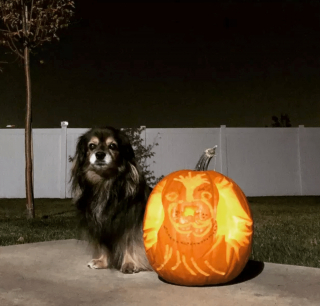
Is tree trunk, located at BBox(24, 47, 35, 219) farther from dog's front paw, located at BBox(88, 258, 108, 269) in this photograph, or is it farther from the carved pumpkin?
the carved pumpkin

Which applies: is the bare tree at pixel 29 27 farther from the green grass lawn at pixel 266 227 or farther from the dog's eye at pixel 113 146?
the dog's eye at pixel 113 146

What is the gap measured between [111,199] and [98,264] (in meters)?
0.52

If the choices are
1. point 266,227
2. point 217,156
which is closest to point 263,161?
point 217,156

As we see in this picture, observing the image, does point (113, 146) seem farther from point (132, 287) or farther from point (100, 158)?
point (132, 287)

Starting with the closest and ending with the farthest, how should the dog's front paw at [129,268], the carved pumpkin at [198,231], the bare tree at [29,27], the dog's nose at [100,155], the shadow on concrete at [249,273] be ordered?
the carved pumpkin at [198,231] < the shadow on concrete at [249,273] < the dog's front paw at [129,268] < the dog's nose at [100,155] < the bare tree at [29,27]

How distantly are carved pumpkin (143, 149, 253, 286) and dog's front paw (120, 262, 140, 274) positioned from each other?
40cm

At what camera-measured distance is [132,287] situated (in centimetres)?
312

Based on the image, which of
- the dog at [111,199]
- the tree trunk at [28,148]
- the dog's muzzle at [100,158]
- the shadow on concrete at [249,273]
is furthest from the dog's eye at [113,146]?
the tree trunk at [28,148]

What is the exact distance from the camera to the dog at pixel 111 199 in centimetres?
373

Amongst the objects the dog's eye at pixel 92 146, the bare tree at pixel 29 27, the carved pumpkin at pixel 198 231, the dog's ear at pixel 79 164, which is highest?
the bare tree at pixel 29 27

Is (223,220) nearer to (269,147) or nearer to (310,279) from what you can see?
(310,279)

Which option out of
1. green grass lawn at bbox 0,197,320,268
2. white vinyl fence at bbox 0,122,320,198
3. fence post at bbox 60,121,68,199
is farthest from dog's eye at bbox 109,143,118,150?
fence post at bbox 60,121,68,199

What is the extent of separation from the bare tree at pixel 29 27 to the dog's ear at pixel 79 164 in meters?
4.37

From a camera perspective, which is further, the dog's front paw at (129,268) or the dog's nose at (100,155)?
the dog's nose at (100,155)
